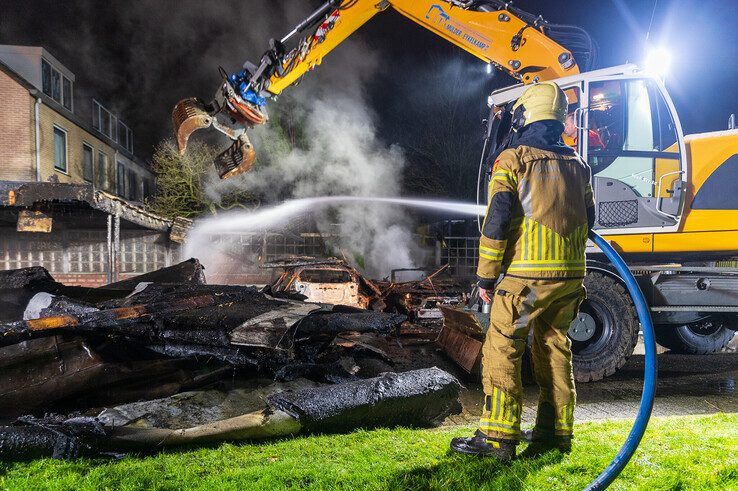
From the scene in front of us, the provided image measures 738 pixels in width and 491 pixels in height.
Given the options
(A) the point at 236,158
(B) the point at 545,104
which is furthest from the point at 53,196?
(B) the point at 545,104

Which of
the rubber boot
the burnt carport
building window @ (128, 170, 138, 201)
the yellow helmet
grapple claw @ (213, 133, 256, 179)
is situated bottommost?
the rubber boot

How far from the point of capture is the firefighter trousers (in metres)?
2.48

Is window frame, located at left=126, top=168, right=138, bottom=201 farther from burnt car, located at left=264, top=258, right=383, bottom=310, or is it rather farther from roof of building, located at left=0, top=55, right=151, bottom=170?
burnt car, located at left=264, top=258, right=383, bottom=310

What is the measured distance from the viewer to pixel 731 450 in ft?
8.11

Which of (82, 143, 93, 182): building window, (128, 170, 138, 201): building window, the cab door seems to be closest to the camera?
the cab door

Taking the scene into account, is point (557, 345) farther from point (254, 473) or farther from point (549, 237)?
point (254, 473)

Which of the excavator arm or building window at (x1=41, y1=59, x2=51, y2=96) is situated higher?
building window at (x1=41, y1=59, x2=51, y2=96)

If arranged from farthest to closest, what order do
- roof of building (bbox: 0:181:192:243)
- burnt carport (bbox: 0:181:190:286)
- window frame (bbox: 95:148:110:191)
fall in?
window frame (bbox: 95:148:110:191)
burnt carport (bbox: 0:181:190:286)
roof of building (bbox: 0:181:192:243)

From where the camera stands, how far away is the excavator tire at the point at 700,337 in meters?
6.88

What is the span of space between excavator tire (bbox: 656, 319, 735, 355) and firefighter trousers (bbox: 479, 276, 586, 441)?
5694mm

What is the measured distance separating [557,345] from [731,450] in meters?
1.08

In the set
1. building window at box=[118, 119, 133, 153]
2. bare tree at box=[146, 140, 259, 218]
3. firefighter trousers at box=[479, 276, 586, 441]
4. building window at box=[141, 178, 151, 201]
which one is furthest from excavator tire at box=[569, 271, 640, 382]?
building window at box=[141, 178, 151, 201]

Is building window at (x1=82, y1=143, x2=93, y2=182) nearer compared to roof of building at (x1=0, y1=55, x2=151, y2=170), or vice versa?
roof of building at (x1=0, y1=55, x2=151, y2=170)

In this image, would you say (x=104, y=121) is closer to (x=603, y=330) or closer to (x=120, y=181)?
(x=120, y=181)
